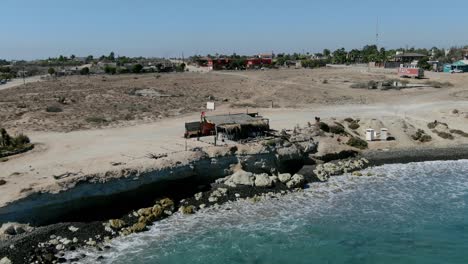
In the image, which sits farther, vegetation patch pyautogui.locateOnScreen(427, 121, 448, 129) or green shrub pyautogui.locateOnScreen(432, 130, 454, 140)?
vegetation patch pyautogui.locateOnScreen(427, 121, 448, 129)

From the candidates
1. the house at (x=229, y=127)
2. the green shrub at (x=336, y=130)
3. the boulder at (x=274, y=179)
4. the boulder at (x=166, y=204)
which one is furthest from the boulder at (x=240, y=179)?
the green shrub at (x=336, y=130)

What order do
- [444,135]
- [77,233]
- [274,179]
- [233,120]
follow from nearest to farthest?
[77,233] < [274,179] < [233,120] < [444,135]

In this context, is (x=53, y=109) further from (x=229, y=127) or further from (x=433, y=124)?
(x=433, y=124)

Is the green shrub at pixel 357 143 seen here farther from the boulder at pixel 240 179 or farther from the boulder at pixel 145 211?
the boulder at pixel 145 211

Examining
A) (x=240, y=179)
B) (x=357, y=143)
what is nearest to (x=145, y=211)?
(x=240, y=179)

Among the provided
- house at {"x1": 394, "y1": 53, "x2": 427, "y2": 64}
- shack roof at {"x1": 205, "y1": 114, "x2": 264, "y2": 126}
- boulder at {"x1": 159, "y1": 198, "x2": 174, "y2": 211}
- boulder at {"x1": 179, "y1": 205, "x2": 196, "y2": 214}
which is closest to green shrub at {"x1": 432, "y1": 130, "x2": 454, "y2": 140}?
shack roof at {"x1": 205, "y1": 114, "x2": 264, "y2": 126}

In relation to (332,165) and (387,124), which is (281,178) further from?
(387,124)

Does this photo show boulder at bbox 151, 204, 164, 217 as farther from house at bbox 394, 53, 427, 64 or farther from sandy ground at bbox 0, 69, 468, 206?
house at bbox 394, 53, 427, 64
